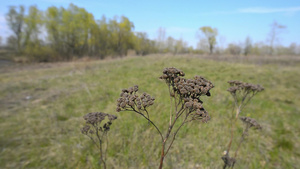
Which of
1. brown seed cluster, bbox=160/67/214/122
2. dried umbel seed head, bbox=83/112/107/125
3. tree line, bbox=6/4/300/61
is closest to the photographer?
Result: brown seed cluster, bbox=160/67/214/122

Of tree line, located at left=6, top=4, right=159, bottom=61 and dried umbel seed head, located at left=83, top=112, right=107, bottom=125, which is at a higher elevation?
tree line, located at left=6, top=4, right=159, bottom=61

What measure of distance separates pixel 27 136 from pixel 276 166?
20.8ft

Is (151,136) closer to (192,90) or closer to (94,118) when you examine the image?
(94,118)

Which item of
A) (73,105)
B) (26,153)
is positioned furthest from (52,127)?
(73,105)

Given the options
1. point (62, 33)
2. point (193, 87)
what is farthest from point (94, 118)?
point (62, 33)

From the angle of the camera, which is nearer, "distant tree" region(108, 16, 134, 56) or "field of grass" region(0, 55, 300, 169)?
"field of grass" region(0, 55, 300, 169)

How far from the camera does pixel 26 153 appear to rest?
3512mm

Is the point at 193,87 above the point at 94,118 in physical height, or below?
above

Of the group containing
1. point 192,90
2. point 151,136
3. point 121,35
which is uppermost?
point 121,35

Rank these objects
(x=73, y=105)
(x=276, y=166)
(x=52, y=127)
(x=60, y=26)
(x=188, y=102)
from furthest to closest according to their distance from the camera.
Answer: (x=60, y=26) < (x=73, y=105) < (x=52, y=127) < (x=276, y=166) < (x=188, y=102)

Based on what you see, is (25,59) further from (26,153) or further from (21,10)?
(26,153)

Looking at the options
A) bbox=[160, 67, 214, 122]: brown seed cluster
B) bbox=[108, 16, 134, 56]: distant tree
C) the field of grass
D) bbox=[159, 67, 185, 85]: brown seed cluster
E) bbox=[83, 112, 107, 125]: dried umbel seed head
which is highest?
bbox=[108, 16, 134, 56]: distant tree

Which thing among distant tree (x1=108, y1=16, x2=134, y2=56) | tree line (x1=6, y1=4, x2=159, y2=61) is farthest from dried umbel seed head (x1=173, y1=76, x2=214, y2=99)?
distant tree (x1=108, y1=16, x2=134, y2=56)

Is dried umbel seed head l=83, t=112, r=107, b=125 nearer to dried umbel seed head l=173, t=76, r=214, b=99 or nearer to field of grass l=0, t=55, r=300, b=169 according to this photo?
field of grass l=0, t=55, r=300, b=169
